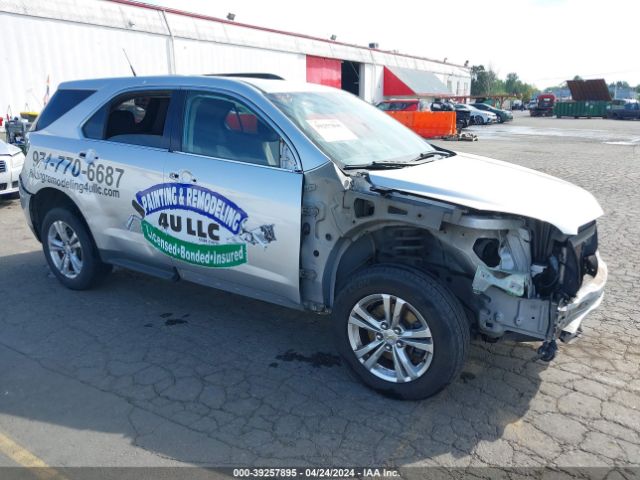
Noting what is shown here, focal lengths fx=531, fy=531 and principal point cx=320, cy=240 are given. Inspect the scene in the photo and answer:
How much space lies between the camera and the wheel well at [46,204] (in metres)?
5.04

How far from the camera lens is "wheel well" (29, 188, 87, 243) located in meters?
5.04

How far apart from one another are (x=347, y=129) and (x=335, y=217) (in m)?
0.95

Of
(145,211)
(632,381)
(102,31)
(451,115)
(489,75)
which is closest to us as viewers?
(632,381)

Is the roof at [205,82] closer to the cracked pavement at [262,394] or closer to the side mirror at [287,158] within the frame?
the side mirror at [287,158]

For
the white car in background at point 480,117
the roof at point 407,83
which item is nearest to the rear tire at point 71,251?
the white car in background at point 480,117

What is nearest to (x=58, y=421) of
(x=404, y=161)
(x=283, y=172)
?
(x=283, y=172)

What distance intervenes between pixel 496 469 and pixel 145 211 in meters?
3.13

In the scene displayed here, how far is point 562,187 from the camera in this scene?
3.71 m

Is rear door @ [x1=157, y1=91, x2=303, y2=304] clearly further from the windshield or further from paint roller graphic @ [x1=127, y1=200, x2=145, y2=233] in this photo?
the windshield

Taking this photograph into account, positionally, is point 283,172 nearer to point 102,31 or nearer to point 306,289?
point 306,289

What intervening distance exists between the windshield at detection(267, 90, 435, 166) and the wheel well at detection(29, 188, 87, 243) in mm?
2398

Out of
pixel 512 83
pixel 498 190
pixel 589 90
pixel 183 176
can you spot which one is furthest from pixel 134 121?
pixel 512 83

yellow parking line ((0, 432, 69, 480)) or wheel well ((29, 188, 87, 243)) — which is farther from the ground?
wheel well ((29, 188, 87, 243))

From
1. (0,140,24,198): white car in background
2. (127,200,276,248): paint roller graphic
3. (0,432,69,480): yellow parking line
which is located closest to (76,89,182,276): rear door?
(127,200,276,248): paint roller graphic
